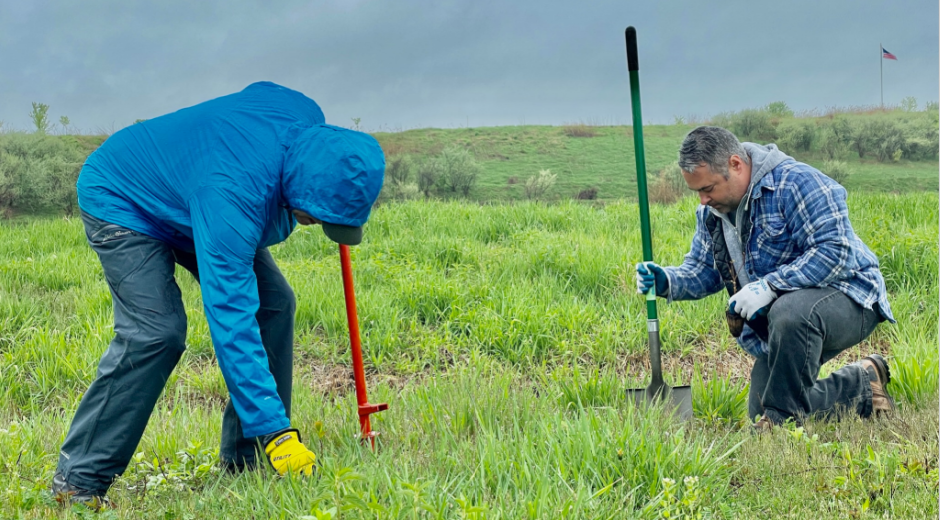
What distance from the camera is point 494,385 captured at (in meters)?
4.29

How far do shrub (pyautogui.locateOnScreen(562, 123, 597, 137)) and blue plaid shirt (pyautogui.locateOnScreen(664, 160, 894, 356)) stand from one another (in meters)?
13.0

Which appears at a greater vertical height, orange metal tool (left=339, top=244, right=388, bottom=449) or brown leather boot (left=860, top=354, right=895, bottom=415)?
orange metal tool (left=339, top=244, right=388, bottom=449)

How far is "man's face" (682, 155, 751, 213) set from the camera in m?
3.93

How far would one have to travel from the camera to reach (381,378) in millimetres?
5359

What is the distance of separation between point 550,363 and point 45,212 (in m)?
9.39

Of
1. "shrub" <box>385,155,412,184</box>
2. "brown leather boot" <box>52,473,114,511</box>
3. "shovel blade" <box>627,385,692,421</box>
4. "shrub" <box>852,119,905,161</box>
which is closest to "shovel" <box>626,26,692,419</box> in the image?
"shovel blade" <box>627,385,692,421</box>

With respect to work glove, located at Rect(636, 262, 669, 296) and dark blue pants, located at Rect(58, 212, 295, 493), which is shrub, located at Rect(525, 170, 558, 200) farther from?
dark blue pants, located at Rect(58, 212, 295, 493)

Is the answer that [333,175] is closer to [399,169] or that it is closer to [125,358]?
[125,358]

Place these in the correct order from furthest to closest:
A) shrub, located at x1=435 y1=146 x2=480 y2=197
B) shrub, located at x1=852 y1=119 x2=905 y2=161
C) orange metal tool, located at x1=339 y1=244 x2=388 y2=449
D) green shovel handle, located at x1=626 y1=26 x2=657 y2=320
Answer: shrub, located at x1=852 y1=119 x2=905 y2=161
shrub, located at x1=435 y1=146 x2=480 y2=197
green shovel handle, located at x1=626 y1=26 x2=657 y2=320
orange metal tool, located at x1=339 y1=244 x2=388 y2=449

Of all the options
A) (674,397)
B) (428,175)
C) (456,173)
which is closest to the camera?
(674,397)

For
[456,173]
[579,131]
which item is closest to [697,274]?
[456,173]

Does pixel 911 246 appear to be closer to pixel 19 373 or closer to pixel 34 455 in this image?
pixel 34 455

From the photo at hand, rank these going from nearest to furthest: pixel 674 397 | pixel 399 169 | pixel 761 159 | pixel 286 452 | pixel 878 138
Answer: pixel 286 452
pixel 761 159
pixel 674 397
pixel 399 169
pixel 878 138

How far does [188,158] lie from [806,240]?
3107 mm
